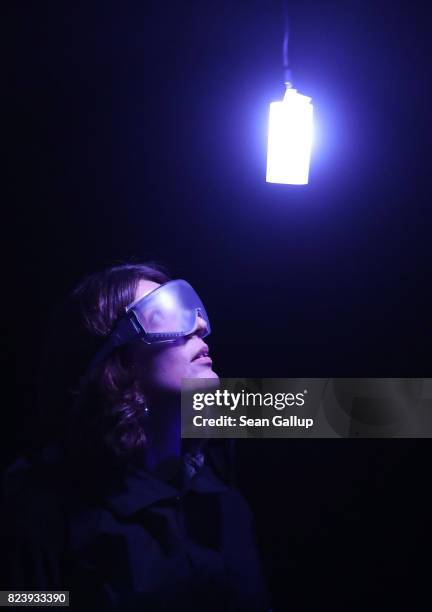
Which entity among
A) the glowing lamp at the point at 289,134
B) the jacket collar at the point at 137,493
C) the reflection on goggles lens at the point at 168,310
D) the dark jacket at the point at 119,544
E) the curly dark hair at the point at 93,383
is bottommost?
the dark jacket at the point at 119,544

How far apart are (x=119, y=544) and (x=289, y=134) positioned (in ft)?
4.75

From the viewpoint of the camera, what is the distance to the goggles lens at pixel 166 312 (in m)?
1.70

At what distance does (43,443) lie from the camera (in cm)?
177

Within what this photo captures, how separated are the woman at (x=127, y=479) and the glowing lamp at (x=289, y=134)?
557mm

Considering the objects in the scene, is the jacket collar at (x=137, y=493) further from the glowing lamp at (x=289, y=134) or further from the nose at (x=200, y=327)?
the glowing lamp at (x=289, y=134)

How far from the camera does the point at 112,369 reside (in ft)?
5.50

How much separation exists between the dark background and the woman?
454 mm

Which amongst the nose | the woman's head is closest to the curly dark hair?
the woman's head

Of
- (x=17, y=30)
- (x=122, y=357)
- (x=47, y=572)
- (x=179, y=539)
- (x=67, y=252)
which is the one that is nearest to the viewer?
(x=47, y=572)

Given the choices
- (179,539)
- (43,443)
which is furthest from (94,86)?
(179,539)

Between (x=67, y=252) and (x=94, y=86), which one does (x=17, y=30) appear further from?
(x=67, y=252)

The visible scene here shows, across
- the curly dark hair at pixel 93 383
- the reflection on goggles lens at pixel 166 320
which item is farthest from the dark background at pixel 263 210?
the reflection on goggles lens at pixel 166 320

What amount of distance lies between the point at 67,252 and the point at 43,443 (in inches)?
31.5

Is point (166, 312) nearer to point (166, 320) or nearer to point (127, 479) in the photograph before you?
point (166, 320)
